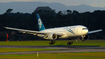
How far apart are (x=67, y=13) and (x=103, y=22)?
1671 inches

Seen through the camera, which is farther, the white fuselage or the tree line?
the tree line

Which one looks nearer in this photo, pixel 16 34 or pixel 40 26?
pixel 40 26

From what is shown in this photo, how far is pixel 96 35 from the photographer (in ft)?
463

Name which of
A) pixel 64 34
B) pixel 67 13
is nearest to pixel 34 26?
pixel 67 13

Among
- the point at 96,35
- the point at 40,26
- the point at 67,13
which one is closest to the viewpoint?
the point at 40,26

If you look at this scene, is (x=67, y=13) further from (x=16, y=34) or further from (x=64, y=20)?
(x=16, y=34)

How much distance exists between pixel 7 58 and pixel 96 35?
4453 inches

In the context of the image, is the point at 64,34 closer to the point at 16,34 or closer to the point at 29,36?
the point at 29,36

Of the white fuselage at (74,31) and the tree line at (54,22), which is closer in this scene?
the white fuselage at (74,31)

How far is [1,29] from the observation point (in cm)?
14962

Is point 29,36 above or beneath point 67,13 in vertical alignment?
beneath

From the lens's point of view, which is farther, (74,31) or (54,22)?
(54,22)

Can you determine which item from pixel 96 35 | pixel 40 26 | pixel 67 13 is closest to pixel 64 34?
pixel 40 26

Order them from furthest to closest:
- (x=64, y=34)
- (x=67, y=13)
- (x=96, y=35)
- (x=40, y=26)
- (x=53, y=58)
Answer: (x=67, y=13) → (x=96, y=35) → (x=40, y=26) → (x=64, y=34) → (x=53, y=58)
